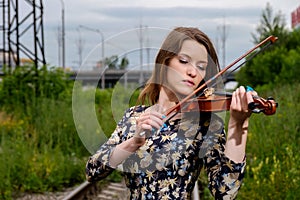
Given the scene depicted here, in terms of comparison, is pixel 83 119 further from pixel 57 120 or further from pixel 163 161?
pixel 57 120

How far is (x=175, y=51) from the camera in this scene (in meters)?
1.90

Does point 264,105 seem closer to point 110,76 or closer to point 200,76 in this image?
point 200,76

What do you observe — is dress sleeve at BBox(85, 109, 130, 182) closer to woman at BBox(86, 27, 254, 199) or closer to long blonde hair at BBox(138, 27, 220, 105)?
woman at BBox(86, 27, 254, 199)

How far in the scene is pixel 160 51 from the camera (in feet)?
6.06

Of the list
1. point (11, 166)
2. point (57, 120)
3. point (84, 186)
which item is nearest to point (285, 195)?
point (84, 186)

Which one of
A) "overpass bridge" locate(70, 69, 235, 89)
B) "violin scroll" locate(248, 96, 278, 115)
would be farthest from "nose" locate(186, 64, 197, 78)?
"violin scroll" locate(248, 96, 278, 115)

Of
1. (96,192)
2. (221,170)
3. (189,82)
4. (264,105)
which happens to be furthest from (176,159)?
(96,192)

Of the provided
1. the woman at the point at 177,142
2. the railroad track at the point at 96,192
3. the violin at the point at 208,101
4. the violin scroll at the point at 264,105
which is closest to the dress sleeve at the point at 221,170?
the woman at the point at 177,142

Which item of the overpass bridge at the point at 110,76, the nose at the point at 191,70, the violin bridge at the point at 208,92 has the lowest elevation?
the violin bridge at the point at 208,92

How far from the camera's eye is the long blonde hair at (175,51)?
6.18 feet

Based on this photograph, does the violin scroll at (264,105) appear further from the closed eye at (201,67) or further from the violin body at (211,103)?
the closed eye at (201,67)

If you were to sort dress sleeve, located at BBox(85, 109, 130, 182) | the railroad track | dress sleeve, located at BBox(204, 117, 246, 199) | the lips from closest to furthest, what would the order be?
the lips, dress sleeve, located at BBox(204, 117, 246, 199), dress sleeve, located at BBox(85, 109, 130, 182), the railroad track

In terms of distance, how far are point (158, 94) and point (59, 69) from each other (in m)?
11.8

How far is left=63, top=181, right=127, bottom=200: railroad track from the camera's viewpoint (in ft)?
21.4
